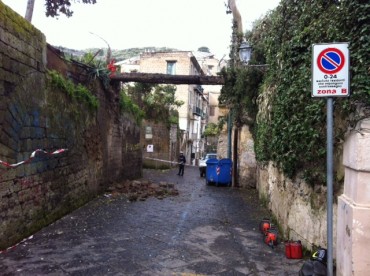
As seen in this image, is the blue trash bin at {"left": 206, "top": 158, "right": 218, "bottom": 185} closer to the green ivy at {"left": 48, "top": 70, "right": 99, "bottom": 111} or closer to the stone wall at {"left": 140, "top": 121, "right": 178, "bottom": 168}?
the green ivy at {"left": 48, "top": 70, "right": 99, "bottom": 111}

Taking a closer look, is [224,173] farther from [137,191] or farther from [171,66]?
[171,66]

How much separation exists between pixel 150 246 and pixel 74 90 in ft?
16.4

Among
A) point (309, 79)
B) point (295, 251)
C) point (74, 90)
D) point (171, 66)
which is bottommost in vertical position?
point (295, 251)

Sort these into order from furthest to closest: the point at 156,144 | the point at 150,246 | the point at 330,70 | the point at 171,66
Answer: the point at 171,66, the point at 156,144, the point at 150,246, the point at 330,70

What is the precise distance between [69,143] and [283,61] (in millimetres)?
5284

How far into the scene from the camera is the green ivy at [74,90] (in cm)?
816

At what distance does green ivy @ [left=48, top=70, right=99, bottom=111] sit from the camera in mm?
8164

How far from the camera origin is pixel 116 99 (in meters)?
14.5

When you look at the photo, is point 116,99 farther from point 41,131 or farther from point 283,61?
point 283,61

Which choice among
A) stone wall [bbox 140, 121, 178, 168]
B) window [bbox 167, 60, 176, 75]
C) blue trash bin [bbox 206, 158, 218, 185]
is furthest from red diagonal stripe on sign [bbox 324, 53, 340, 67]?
window [bbox 167, 60, 176, 75]

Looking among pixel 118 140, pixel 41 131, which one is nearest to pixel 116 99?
pixel 118 140

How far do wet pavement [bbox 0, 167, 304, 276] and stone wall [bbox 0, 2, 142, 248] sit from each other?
48cm

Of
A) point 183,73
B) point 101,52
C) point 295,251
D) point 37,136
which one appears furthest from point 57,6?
point 183,73

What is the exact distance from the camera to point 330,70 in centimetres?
379
